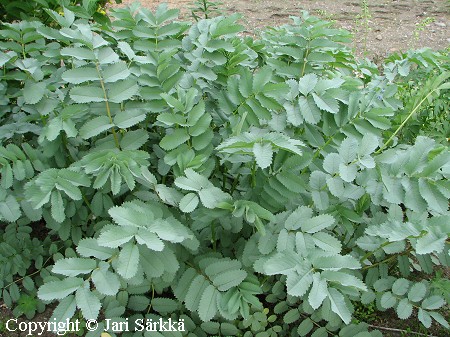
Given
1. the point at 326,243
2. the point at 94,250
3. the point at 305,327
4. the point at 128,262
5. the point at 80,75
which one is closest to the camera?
the point at 128,262

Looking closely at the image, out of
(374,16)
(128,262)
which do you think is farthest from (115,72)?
(374,16)

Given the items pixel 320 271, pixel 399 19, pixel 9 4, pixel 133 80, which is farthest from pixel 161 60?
pixel 399 19

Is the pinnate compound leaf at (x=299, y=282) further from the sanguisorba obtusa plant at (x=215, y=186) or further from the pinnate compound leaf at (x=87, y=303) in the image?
the pinnate compound leaf at (x=87, y=303)

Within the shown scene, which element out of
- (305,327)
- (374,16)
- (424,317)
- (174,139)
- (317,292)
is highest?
(174,139)

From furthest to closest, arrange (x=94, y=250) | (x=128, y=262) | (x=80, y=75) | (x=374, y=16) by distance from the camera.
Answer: (x=374, y=16), (x=80, y=75), (x=94, y=250), (x=128, y=262)

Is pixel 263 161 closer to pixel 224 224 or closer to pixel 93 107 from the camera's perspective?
pixel 224 224

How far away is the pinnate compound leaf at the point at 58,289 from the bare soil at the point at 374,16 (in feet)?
12.2

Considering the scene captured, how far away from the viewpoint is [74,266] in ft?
4.51

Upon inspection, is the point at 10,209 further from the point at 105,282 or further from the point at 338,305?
the point at 338,305

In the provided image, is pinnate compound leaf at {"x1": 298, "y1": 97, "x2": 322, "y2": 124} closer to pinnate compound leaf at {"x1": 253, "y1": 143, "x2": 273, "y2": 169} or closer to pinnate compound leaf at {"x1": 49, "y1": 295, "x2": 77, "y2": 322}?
pinnate compound leaf at {"x1": 253, "y1": 143, "x2": 273, "y2": 169}

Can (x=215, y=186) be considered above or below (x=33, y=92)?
below

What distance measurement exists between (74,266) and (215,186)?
0.62 metres

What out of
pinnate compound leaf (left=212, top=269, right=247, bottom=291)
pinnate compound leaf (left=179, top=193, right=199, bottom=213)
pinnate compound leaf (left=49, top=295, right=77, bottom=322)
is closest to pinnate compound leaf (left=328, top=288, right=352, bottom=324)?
pinnate compound leaf (left=212, top=269, right=247, bottom=291)

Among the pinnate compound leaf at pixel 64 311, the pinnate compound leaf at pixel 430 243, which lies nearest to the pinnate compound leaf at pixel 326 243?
the pinnate compound leaf at pixel 430 243
